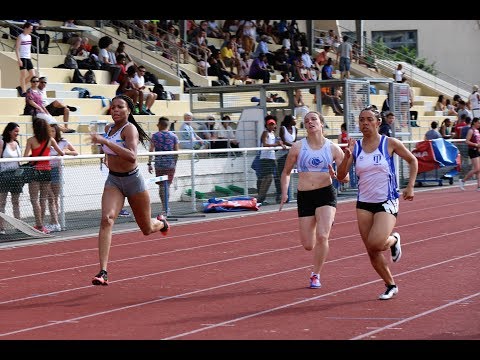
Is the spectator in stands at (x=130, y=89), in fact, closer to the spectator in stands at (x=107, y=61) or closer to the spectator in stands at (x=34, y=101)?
the spectator in stands at (x=107, y=61)

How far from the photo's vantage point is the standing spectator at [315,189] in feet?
40.3

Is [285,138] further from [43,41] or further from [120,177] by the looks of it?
[120,177]

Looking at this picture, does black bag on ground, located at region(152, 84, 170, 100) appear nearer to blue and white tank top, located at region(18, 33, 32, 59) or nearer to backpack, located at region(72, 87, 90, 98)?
backpack, located at region(72, 87, 90, 98)

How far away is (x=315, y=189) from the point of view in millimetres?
12469

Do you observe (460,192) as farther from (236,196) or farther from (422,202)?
(236,196)

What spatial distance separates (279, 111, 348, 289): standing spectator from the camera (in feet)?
40.3

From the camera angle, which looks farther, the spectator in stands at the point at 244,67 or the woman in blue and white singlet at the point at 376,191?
the spectator in stands at the point at 244,67

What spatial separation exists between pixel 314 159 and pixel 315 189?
1.16 ft

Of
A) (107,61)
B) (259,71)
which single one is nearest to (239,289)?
(107,61)

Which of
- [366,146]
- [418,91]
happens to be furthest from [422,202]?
[418,91]

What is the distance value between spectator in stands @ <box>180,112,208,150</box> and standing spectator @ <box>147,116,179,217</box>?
3.39 metres

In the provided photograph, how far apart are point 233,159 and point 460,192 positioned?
723cm

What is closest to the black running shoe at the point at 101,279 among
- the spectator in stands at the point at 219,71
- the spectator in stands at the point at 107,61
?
the spectator in stands at the point at 107,61
